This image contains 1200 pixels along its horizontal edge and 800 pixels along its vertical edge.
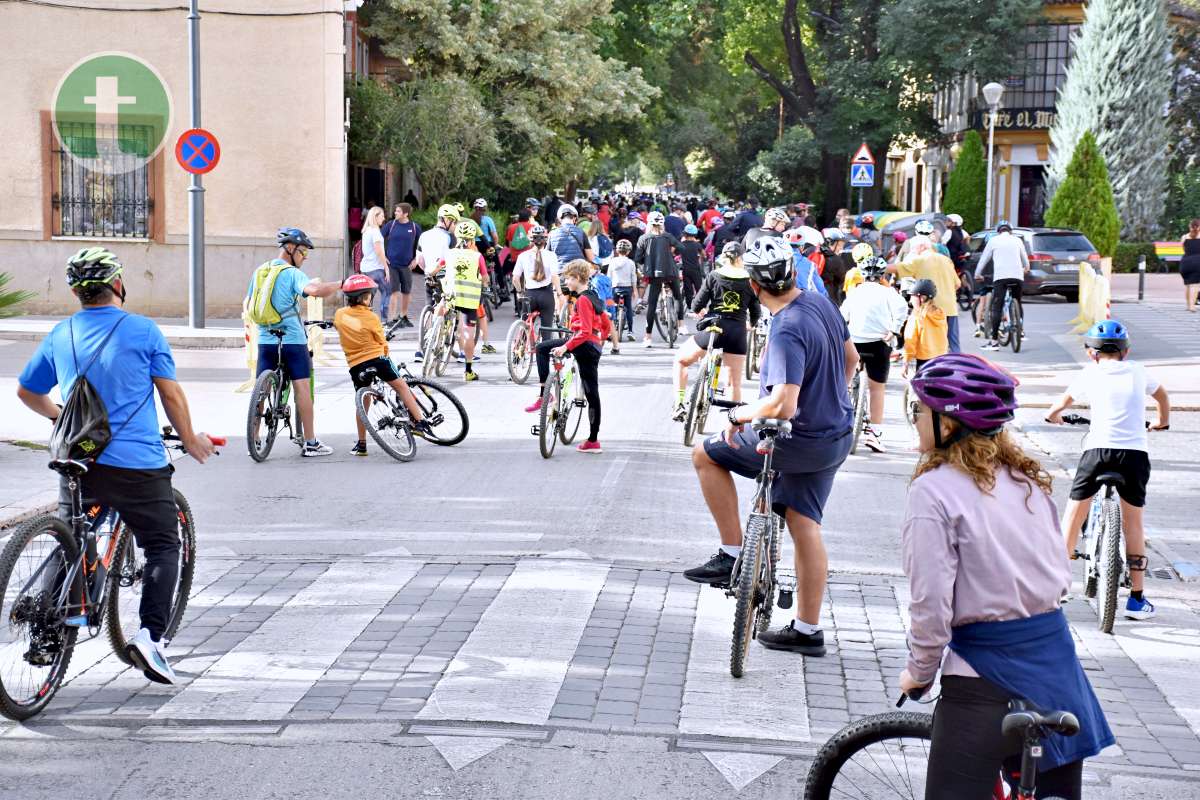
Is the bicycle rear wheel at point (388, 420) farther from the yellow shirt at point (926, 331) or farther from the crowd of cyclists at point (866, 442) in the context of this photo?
the yellow shirt at point (926, 331)

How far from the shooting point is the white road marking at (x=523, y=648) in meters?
6.09

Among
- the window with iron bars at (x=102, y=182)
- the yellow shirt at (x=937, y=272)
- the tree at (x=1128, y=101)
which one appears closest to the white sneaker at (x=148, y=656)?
the yellow shirt at (x=937, y=272)

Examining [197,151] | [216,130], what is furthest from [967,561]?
[216,130]

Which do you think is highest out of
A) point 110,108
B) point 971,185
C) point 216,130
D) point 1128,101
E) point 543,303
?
point 1128,101

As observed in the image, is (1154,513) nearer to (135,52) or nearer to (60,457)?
(60,457)

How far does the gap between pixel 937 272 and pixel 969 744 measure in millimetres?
12344

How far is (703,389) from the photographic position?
1330 cm

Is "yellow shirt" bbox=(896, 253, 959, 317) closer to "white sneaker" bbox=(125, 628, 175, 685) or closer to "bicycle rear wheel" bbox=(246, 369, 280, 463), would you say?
"bicycle rear wheel" bbox=(246, 369, 280, 463)

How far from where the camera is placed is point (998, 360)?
20.8 metres

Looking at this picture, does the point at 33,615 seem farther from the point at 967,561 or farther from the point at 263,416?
the point at 263,416

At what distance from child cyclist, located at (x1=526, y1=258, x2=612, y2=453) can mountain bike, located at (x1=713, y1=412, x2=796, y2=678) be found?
5.81 metres

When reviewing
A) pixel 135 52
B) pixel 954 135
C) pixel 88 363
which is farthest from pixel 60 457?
pixel 954 135

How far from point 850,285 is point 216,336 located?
346 inches

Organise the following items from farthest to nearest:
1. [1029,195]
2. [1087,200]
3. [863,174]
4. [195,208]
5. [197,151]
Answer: [1029,195] < [863,174] < [1087,200] < [195,208] < [197,151]
